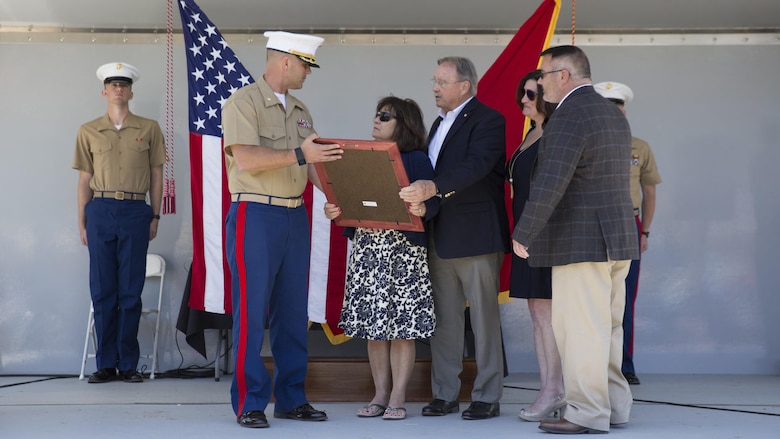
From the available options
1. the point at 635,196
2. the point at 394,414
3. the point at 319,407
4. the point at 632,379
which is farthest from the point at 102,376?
the point at 635,196

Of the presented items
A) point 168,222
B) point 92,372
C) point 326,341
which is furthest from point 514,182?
point 92,372

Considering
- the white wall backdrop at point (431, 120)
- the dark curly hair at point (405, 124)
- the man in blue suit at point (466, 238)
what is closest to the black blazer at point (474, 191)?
the man in blue suit at point (466, 238)

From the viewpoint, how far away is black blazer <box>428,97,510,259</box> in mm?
4316

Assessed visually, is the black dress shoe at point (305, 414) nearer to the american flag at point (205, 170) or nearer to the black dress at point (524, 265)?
the black dress at point (524, 265)

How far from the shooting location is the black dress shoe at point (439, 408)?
14.4 feet

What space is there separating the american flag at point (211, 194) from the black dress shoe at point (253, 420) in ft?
4.63

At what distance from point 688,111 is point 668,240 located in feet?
3.06

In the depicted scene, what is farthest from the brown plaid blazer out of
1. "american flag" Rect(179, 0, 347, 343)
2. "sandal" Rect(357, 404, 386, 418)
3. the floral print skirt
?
"american flag" Rect(179, 0, 347, 343)

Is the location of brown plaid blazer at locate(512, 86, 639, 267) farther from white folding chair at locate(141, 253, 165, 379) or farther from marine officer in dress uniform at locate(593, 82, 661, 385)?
white folding chair at locate(141, 253, 165, 379)

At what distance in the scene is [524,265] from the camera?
14.2 ft

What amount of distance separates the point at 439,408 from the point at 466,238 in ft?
2.73

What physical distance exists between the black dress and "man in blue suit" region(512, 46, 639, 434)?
1.32 ft

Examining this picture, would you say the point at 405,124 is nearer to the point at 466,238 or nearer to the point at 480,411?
the point at 466,238

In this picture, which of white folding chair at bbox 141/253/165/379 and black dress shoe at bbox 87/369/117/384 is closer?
black dress shoe at bbox 87/369/117/384
